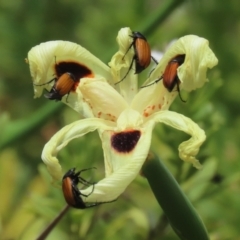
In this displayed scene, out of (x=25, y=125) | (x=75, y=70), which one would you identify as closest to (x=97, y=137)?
(x=25, y=125)

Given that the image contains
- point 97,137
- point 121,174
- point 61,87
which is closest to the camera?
point 121,174

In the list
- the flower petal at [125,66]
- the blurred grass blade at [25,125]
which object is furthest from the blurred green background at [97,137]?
the flower petal at [125,66]

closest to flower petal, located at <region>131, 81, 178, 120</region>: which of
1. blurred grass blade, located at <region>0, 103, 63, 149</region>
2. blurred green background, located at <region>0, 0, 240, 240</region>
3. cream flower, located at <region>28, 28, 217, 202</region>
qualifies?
cream flower, located at <region>28, 28, 217, 202</region>

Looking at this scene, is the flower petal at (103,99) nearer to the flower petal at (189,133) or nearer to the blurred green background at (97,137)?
the flower petal at (189,133)

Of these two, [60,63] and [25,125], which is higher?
[60,63]

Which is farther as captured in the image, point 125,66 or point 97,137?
point 97,137

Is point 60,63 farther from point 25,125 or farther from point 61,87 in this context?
point 25,125

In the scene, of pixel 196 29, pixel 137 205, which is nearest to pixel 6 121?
pixel 137 205
